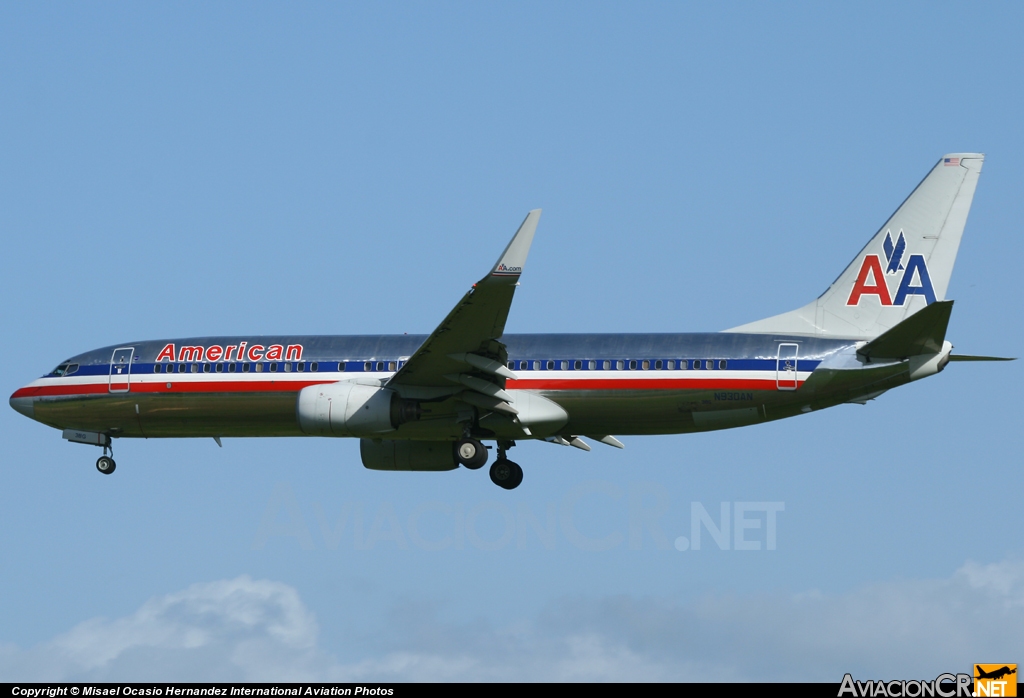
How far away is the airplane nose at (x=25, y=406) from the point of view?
47.1 metres

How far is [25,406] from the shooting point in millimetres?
47156

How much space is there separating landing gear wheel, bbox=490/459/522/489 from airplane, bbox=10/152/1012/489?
42mm

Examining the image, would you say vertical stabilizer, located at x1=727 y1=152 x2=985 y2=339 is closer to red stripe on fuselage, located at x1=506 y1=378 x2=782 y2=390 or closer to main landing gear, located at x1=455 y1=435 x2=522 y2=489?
red stripe on fuselage, located at x1=506 y1=378 x2=782 y2=390

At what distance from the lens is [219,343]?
1778 inches

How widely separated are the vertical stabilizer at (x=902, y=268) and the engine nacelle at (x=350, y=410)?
30.5 feet

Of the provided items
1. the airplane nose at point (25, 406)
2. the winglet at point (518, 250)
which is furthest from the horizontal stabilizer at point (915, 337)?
the airplane nose at point (25, 406)

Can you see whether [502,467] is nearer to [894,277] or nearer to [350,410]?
[350,410]

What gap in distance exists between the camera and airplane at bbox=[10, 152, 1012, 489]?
40531 mm

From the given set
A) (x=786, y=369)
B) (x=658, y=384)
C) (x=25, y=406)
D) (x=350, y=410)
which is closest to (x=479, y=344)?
(x=350, y=410)

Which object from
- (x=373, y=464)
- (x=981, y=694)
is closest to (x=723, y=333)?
(x=373, y=464)

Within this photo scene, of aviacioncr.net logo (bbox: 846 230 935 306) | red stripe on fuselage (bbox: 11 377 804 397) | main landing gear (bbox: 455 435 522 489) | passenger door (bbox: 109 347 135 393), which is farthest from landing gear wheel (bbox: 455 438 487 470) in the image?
aviacioncr.net logo (bbox: 846 230 935 306)

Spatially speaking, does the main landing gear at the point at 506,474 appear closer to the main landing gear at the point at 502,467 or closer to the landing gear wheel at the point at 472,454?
the main landing gear at the point at 502,467

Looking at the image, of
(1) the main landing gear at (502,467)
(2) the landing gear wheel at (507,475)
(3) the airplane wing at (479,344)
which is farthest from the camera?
(2) the landing gear wheel at (507,475)

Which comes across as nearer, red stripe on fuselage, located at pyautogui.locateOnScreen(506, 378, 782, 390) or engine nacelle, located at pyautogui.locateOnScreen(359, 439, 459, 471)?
red stripe on fuselage, located at pyautogui.locateOnScreen(506, 378, 782, 390)
